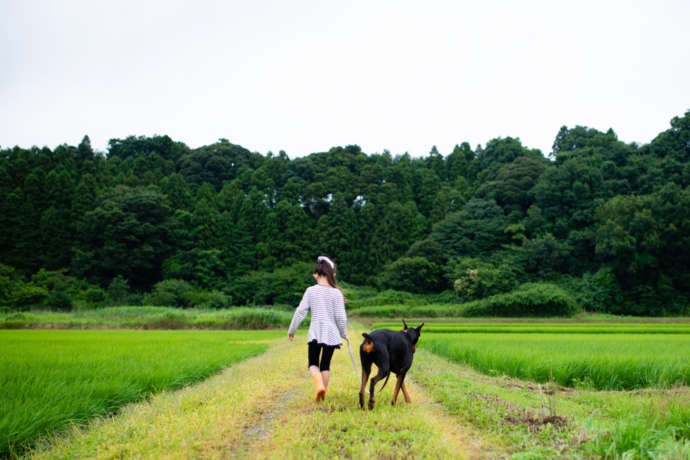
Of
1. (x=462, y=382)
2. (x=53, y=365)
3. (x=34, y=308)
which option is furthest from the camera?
(x=34, y=308)

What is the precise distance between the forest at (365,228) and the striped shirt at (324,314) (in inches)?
1470

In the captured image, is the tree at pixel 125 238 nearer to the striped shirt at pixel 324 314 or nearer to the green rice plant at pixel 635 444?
the striped shirt at pixel 324 314

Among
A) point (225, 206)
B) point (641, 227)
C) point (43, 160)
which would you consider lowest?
point (641, 227)

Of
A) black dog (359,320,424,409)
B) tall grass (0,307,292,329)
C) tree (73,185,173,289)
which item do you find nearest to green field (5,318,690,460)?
black dog (359,320,424,409)

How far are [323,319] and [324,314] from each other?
0.06 metres

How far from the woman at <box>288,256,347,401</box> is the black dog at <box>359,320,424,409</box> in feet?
1.59

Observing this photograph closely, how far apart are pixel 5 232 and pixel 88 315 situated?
1108 inches

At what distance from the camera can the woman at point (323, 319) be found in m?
5.09

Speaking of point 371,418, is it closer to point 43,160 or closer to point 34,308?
point 34,308

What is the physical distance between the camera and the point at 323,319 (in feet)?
16.9

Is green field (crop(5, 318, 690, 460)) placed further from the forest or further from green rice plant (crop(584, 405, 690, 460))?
the forest

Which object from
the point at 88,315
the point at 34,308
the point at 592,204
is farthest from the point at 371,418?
the point at 592,204

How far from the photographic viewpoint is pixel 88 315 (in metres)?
29.1

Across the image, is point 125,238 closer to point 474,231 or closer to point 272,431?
point 474,231
